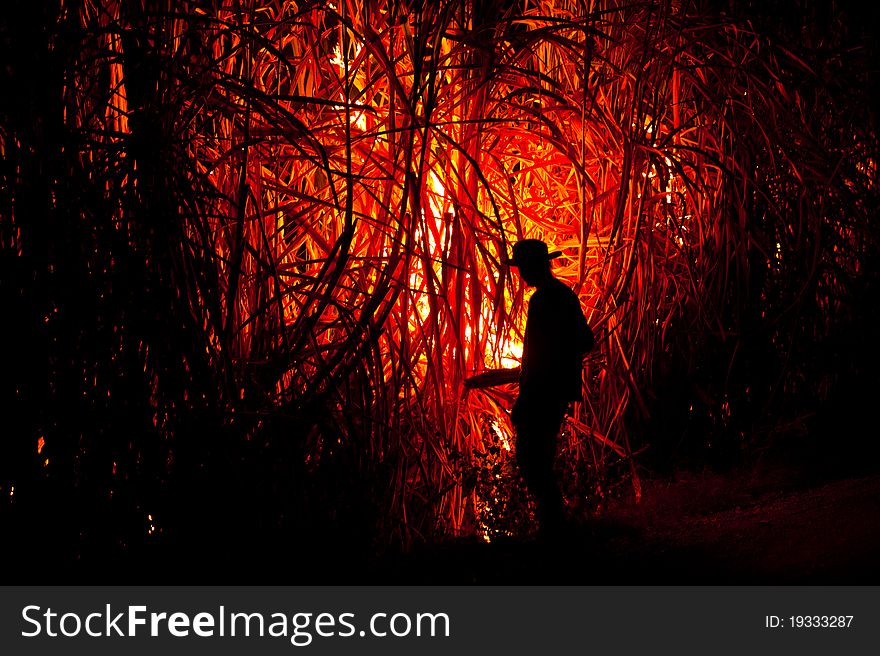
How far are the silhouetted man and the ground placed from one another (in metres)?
0.25

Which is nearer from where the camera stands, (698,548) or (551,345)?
(551,345)

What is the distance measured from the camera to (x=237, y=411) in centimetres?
336

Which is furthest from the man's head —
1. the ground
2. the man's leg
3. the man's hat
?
the ground

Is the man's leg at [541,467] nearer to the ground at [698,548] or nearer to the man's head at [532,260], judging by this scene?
the ground at [698,548]

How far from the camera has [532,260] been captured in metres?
3.66

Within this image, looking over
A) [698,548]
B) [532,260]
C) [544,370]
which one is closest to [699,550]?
[698,548]

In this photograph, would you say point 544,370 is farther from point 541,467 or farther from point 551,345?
point 541,467

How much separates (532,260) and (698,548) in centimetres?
127

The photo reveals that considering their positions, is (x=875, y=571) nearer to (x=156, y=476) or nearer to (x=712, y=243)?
(x=712, y=243)

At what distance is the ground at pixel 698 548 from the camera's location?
3355 millimetres

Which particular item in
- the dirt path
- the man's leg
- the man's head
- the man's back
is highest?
the man's head

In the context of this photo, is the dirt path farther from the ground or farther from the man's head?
the man's head

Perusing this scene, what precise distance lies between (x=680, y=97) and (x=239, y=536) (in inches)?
130

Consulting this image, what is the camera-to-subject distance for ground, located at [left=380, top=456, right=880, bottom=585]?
11.0 feet
